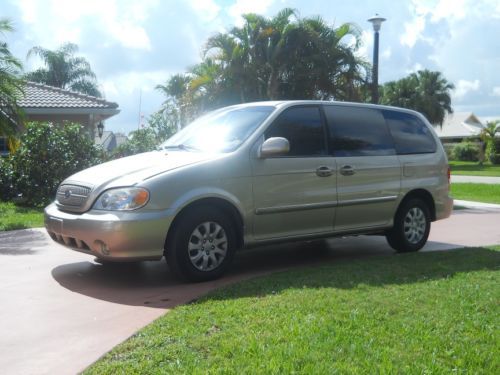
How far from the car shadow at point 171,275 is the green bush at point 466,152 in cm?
5010

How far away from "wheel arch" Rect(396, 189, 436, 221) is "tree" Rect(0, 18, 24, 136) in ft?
23.2

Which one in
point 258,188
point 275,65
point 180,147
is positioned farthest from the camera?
point 275,65

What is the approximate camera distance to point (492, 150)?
52.1 m

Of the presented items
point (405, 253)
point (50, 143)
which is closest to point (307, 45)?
point (50, 143)

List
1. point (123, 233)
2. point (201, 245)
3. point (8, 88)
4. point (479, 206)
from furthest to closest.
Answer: point (479, 206), point (8, 88), point (201, 245), point (123, 233)

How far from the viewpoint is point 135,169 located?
6.16 metres

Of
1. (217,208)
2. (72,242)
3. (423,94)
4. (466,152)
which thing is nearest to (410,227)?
(217,208)

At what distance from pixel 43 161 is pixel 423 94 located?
39889 millimetres

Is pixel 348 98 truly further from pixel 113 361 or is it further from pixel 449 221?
pixel 113 361

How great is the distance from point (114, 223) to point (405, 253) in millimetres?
3833

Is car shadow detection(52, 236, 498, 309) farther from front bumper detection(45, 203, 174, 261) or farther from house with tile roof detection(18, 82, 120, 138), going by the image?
house with tile roof detection(18, 82, 120, 138)

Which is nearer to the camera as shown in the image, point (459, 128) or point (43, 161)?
point (43, 161)

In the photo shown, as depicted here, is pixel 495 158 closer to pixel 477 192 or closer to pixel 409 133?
pixel 477 192

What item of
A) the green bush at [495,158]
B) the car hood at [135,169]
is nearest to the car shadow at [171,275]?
the car hood at [135,169]
